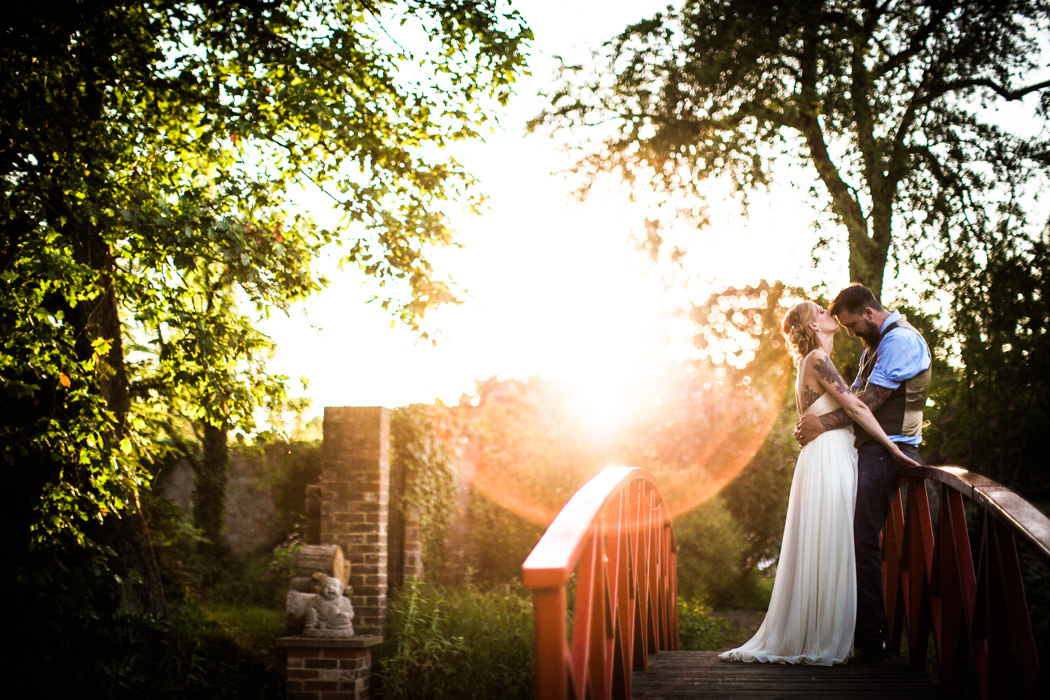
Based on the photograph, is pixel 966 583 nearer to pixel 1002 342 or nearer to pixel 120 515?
pixel 1002 342

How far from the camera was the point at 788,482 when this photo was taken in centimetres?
1388

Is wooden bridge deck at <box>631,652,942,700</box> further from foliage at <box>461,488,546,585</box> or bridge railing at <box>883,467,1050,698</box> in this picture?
foliage at <box>461,488,546,585</box>

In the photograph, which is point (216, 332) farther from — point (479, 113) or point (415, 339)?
point (479, 113)

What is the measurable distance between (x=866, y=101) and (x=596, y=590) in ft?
22.8

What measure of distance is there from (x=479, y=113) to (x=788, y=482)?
9.18m

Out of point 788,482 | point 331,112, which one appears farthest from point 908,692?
point 788,482

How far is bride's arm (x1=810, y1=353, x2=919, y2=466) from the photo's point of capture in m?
3.90

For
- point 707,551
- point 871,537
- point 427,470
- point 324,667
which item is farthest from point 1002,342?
point 324,667

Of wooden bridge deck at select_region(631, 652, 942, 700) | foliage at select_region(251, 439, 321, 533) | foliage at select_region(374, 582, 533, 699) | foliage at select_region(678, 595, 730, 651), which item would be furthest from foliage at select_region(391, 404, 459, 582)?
foliage at select_region(251, 439, 321, 533)

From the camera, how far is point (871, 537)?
394 centimetres

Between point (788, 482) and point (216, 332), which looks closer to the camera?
point (216, 332)

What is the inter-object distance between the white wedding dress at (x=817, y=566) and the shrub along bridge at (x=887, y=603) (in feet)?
0.62

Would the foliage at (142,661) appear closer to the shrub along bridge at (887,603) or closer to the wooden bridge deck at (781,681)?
the shrub along bridge at (887,603)

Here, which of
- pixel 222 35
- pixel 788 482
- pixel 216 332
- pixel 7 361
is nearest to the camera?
pixel 7 361
